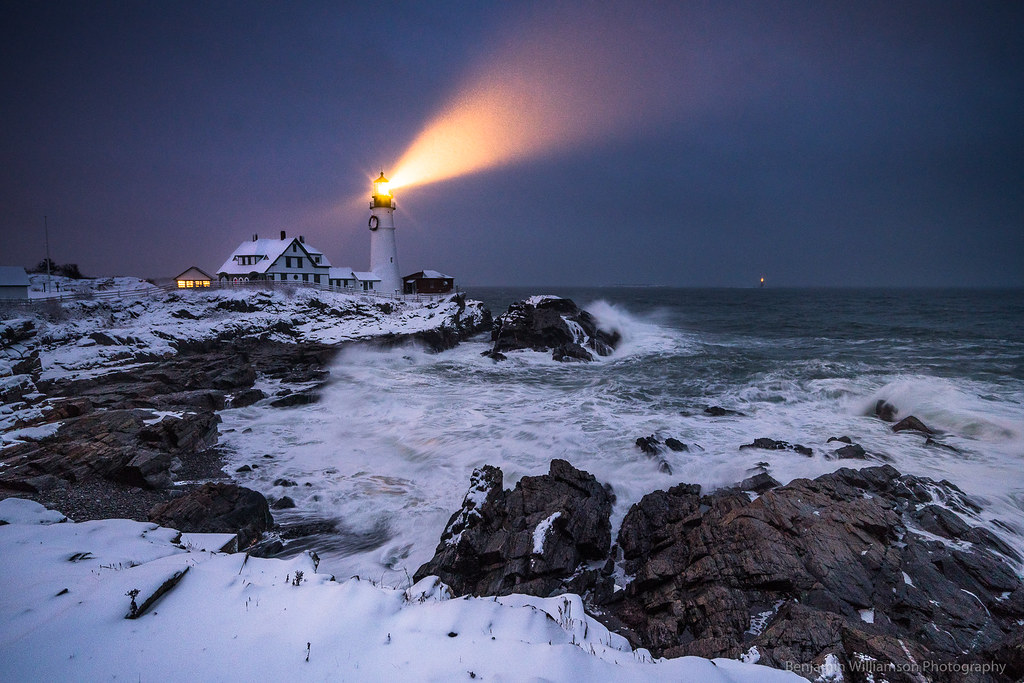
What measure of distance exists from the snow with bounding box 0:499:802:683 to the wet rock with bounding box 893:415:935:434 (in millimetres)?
15177

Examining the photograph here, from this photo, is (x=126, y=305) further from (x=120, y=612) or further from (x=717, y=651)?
(x=717, y=651)

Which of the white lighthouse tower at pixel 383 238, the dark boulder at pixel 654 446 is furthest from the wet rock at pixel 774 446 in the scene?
the white lighthouse tower at pixel 383 238

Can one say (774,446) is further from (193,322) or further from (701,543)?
(193,322)

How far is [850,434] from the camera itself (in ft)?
45.7

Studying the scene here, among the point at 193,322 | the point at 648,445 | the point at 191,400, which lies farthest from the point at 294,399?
the point at 193,322

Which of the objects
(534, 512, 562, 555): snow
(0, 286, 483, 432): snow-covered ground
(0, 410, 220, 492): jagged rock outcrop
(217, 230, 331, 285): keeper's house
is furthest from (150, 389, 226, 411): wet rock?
(217, 230, 331, 285): keeper's house

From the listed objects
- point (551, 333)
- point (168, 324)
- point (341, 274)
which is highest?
point (341, 274)

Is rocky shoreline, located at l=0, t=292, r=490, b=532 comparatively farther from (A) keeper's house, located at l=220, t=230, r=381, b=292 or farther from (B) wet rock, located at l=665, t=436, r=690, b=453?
(A) keeper's house, located at l=220, t=230, r=381, b=292

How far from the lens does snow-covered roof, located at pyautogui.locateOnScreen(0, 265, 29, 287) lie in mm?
32562

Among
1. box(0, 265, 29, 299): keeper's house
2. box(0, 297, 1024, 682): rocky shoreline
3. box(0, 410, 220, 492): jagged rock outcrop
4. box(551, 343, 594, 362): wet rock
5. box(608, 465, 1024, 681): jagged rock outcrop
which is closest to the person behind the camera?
box(608, 465, 1024, 681): jagged rock outcrop

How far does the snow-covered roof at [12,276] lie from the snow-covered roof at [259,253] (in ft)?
50.0

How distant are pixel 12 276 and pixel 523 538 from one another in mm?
49422

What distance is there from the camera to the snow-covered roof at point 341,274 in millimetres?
53500

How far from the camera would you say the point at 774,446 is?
1273 centimetres
